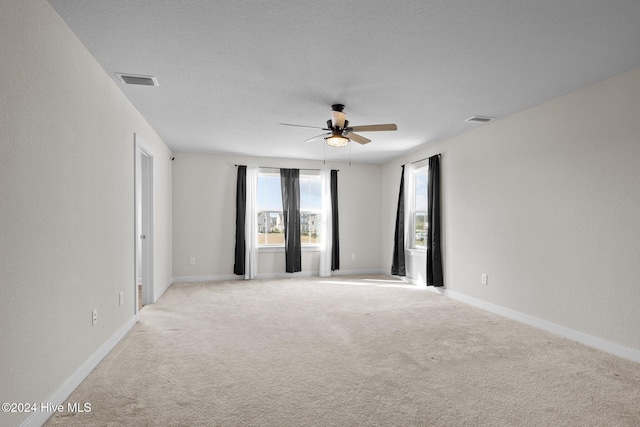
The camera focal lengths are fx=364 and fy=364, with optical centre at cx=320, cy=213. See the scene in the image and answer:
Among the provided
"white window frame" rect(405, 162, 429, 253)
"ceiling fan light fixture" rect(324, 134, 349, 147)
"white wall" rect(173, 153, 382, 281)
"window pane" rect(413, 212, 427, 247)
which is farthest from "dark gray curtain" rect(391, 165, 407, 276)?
"ceiling fan light fixture" rect(324, 134, 349, 147)

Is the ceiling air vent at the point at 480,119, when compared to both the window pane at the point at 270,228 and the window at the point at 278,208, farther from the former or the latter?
the window pane at the point at 270,228

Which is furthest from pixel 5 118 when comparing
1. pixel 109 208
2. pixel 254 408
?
pixel 254 408

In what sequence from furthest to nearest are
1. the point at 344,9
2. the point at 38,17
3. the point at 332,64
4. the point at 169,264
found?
1. the point at 169,264
2. the point at 332,64
3. the point at 344,9
4. the point at 38,17

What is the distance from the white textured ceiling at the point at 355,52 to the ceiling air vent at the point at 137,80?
3.6 inches

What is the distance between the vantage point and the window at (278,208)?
280 inches

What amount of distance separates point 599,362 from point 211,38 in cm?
391

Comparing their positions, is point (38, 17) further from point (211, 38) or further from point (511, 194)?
point (511, 194)

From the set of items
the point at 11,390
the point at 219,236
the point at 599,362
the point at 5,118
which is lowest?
the point at 599,362

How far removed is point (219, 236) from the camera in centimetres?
676

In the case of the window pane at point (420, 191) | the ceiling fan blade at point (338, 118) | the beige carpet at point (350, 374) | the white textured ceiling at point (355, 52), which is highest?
the white textured ceiling at point (355, 52)

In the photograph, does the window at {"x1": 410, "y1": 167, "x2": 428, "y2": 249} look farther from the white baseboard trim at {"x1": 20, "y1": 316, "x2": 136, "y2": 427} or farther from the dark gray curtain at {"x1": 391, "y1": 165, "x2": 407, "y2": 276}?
the white baseboard trim at {"x1": 20, "y1": 316, "x2": 136, "y2": 427}

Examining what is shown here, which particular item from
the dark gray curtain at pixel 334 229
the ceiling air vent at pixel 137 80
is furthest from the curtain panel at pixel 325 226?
the ceiling air vent at pixel 137 80

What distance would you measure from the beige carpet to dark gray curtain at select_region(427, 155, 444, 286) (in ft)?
3.65

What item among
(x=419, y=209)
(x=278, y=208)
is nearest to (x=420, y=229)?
(x=419, y=209)
